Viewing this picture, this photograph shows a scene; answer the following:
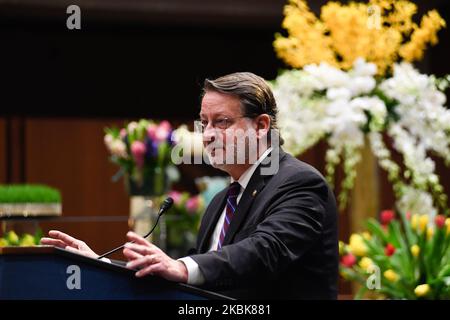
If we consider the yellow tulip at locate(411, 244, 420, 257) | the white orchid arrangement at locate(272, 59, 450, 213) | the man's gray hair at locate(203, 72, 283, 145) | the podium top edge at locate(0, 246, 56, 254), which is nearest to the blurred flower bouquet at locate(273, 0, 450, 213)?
the white orchid arrangement at locate(272, 59, 450, 213)

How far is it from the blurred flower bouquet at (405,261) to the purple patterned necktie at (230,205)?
2.05 ft

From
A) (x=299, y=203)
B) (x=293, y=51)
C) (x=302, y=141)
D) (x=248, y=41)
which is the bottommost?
(x=299, y=203)

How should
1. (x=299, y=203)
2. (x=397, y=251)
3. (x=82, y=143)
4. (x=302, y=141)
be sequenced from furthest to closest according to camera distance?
(x=82, y=143) < (x=302, y=141) < (x=397, y=251) < (x=299, y=203)

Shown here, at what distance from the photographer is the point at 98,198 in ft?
24.2

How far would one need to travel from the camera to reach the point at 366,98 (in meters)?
3.33

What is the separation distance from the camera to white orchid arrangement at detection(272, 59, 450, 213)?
10.8ft

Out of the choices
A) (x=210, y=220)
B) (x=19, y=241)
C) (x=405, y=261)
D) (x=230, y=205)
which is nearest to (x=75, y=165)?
(x=19, y=241)

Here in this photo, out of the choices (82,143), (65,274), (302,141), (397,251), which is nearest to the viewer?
(65,274)

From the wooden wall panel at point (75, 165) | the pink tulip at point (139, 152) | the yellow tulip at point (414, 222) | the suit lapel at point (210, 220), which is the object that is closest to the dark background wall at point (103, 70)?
the wooden wall panel at point (75, 165)

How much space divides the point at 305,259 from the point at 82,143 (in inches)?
214

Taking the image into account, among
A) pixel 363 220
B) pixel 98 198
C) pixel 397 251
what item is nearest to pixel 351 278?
pixel 397 251

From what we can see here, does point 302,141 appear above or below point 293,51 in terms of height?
below

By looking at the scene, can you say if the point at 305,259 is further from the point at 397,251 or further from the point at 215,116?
the point at 397,251
